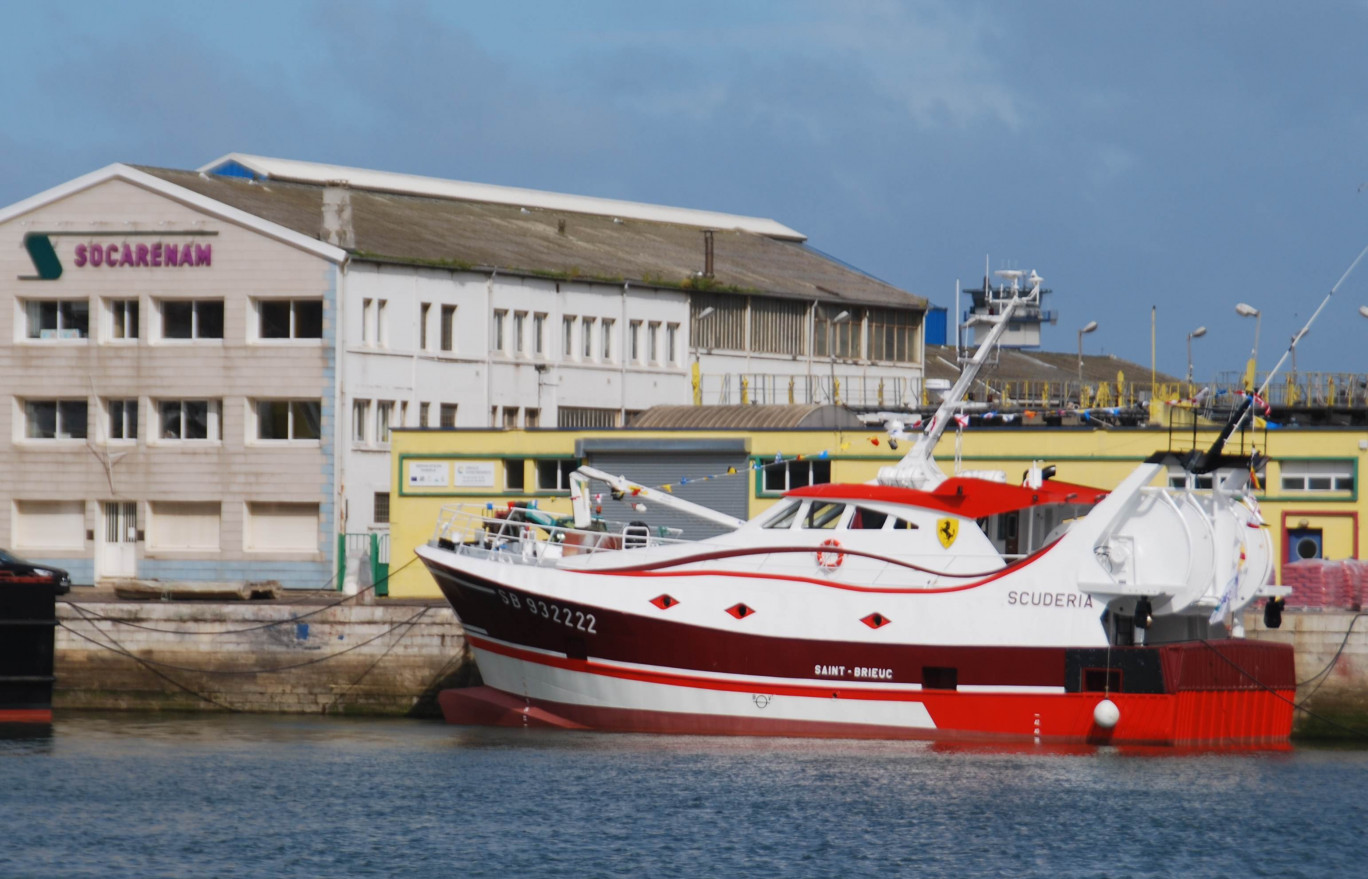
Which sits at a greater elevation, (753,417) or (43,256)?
(43,256)

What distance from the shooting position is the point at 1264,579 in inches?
1378

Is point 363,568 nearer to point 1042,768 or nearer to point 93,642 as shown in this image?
point 93,642

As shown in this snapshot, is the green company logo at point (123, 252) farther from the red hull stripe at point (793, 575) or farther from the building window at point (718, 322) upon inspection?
the red hull stripe at point (793, 575)

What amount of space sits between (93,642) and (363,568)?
27.3 feet

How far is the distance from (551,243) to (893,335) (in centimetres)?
1322

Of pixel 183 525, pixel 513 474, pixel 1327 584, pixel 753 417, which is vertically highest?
pixel 753 417

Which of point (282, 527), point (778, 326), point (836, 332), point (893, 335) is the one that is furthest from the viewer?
point (893, 335)

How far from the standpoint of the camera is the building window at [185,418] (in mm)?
52688

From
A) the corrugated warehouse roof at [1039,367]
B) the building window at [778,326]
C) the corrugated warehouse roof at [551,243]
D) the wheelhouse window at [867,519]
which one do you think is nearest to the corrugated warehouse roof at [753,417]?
the corrugated warehouse roof at [551,243]

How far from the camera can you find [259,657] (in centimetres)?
3825

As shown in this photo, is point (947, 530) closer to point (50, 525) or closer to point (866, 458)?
point (866, 458)

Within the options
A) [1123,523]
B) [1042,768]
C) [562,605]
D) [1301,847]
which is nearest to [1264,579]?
[1123,523]

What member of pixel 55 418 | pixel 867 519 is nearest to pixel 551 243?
pixel 55 418

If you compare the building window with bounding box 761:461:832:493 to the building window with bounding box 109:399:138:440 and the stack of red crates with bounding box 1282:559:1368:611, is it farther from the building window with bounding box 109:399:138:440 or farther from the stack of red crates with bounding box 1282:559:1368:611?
the building window with bounding box 109:399:138:440
